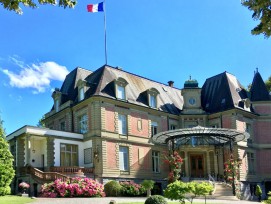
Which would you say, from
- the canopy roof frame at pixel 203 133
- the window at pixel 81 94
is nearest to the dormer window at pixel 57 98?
the window at pixel 81 94

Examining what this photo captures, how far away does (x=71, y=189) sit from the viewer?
24609mm

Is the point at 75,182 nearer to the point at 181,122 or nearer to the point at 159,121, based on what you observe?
the point at 159,121

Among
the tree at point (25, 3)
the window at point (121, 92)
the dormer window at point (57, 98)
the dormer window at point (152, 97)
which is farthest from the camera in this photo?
the dormer window at point (57, 98)

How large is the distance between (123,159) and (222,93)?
13.5 m

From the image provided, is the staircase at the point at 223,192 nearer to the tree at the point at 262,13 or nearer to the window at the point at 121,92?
the window at the point at 121,92

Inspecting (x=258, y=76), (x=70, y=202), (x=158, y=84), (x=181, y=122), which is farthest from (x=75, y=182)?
(x=258, y=76)

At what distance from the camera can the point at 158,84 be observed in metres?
41.8

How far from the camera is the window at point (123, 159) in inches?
1292

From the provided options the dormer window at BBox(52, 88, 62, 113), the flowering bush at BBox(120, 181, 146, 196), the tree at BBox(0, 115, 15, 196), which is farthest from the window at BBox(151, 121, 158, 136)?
the tree at BBox(0, 115, 15, 196)

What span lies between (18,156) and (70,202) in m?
12.7

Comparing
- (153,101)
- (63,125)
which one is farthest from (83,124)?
(153,101)

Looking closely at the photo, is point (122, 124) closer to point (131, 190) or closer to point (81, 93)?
point (81, 93)

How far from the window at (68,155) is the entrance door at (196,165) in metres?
11.4

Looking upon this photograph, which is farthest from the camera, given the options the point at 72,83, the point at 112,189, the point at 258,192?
the point at 72,83
